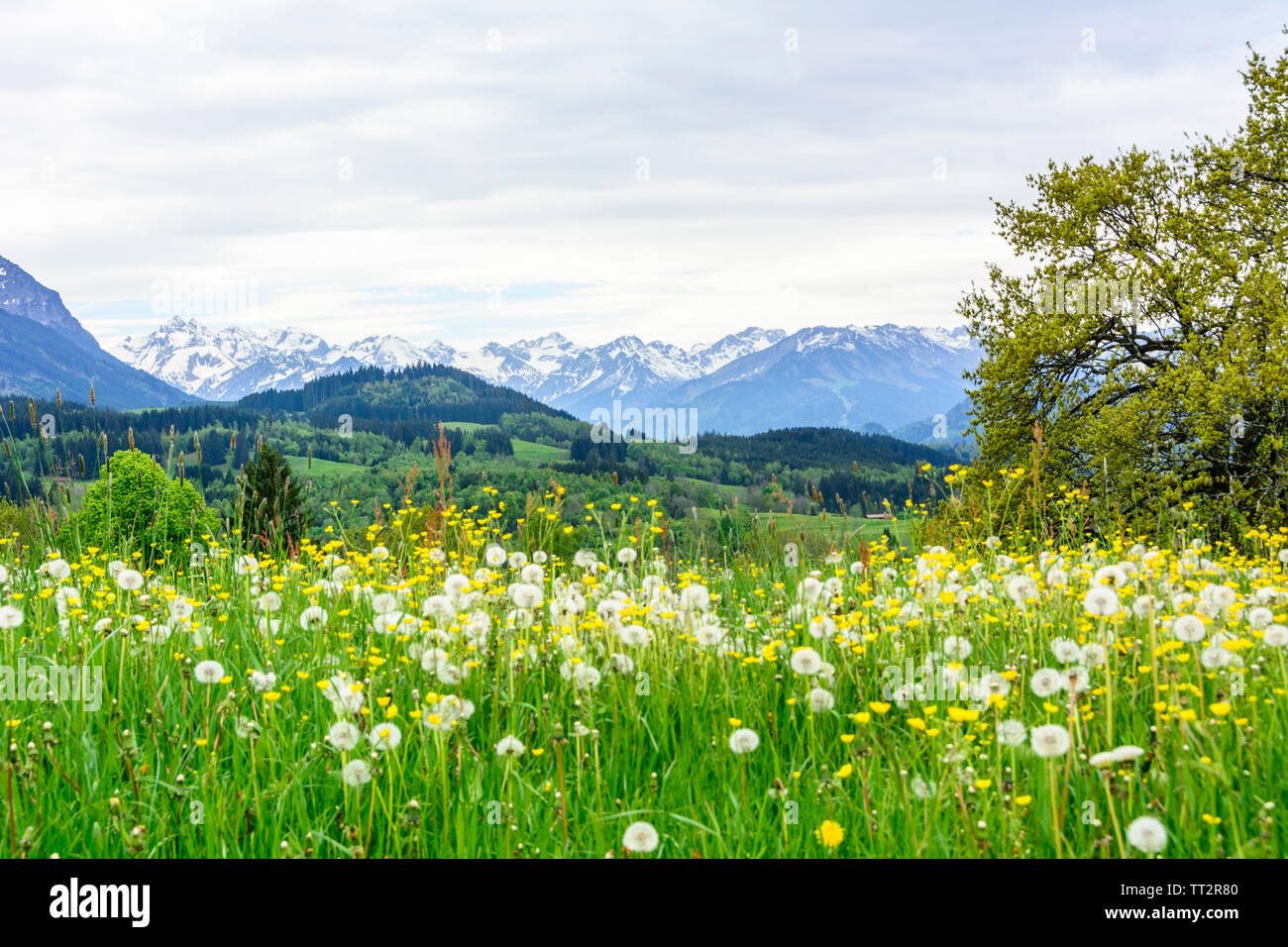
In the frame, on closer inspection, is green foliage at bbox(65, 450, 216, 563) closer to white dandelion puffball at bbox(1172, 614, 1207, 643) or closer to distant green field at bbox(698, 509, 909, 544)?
distant green field at bbox(698, 509, 909, 544)

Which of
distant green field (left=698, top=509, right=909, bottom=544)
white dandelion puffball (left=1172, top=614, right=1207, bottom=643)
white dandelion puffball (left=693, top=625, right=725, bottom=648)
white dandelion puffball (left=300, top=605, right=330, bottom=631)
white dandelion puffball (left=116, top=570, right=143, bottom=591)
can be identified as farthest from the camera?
distant green field (left=698, top=509, right=909, bottom=544)

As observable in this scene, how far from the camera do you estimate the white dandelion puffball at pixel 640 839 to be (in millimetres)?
2396

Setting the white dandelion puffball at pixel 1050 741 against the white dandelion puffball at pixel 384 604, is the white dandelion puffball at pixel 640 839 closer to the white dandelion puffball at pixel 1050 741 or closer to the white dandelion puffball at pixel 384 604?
the white dandelion puffball at pixel 1050 741

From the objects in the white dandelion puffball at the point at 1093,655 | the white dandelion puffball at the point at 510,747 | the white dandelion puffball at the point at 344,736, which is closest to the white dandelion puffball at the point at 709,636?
the white dandelion puffball at the point at 510,747

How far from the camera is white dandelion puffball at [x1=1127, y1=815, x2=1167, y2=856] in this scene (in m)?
2.25

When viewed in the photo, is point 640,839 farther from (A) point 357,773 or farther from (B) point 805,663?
(B) point 805,663

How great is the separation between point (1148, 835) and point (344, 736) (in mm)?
2468

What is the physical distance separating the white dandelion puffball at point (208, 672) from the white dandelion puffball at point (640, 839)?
6.54 feet

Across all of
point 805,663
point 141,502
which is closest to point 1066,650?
point 805,663

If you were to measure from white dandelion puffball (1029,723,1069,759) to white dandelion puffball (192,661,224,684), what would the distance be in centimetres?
305

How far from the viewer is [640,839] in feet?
7.98

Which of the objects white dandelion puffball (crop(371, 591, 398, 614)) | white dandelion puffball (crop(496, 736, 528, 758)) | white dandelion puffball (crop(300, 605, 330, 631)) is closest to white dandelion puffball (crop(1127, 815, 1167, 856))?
white dandelion puffball (crop(496, 736, 528, 758))
